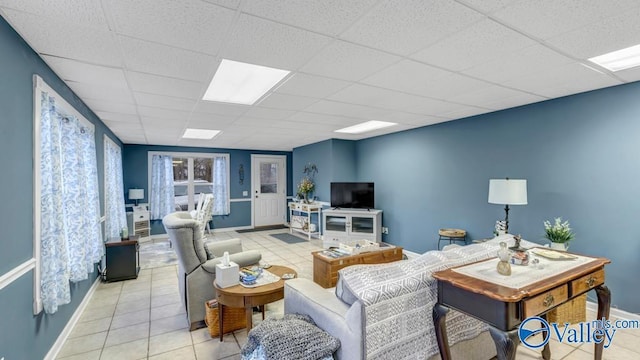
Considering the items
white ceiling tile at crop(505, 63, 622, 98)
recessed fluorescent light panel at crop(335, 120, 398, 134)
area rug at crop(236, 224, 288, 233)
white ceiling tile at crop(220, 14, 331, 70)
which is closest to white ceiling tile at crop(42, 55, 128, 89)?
white ceiling tile at crop(220, 14, 331, 70)

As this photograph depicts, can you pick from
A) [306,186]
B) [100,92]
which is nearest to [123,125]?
[100,92]

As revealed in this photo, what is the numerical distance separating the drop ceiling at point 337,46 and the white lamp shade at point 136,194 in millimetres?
3752

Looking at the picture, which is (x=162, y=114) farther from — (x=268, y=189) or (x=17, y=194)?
Answer: (x=268, y=189)

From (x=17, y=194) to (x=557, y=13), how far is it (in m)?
3.27

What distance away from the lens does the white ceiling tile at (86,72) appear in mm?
2105

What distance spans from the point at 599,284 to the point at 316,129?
3.99m

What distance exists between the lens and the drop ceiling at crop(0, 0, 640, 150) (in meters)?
1.49

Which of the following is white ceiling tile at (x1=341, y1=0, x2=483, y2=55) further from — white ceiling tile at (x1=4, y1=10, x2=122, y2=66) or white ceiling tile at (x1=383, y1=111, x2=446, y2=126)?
white ceiling tile at (x1=383, y1=111, x2=446, y2=126)

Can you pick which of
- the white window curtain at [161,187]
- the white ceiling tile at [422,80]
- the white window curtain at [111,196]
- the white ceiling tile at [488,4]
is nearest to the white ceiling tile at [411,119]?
the white ceiling tile at [422,80]

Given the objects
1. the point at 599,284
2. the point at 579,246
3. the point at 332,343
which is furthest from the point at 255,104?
the point at 579,246

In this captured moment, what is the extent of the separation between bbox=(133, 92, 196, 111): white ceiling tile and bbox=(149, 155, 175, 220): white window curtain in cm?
421

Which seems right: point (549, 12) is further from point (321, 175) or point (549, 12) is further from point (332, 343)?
point (321, 175)

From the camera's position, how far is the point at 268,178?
28.0 feet

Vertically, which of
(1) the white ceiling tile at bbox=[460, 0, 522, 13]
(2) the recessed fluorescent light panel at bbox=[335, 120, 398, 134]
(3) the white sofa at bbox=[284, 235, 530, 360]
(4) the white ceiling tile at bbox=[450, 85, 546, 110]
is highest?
(2) the recessed fluorescent light panel at bbox=[335, 120, 398, 134]
